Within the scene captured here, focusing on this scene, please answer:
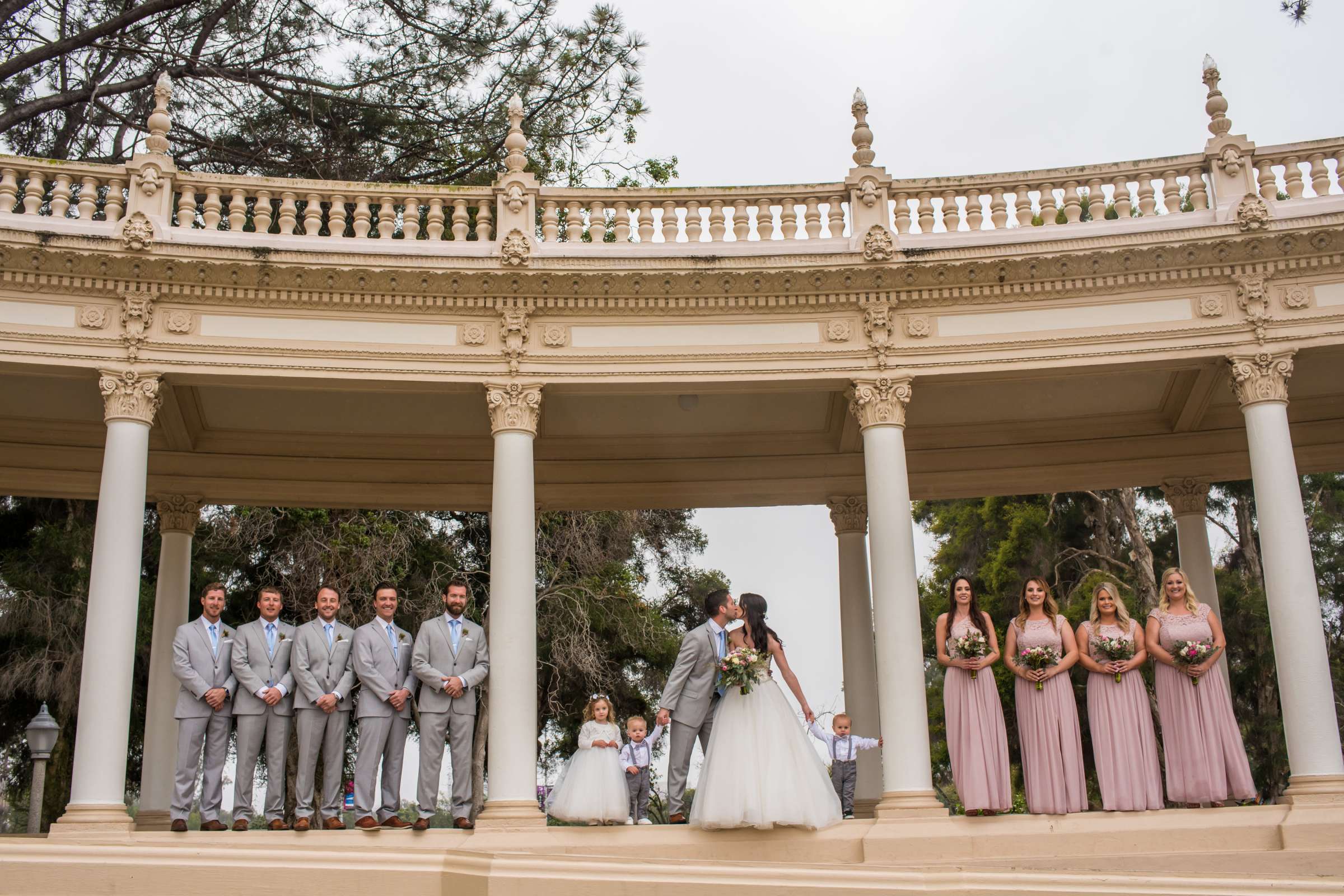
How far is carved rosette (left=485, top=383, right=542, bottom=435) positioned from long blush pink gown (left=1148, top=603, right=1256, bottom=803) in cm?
697

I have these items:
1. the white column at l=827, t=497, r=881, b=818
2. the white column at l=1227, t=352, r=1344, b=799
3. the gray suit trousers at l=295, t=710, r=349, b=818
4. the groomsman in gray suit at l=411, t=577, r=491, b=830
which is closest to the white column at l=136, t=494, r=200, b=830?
the gray suit trousers at l=295, t=710, r=349, b=818

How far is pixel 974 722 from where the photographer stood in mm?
13125

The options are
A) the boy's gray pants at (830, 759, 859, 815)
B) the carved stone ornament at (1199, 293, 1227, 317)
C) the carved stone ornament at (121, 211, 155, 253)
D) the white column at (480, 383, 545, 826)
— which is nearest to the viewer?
the white column at (480, 383, 545, 826)

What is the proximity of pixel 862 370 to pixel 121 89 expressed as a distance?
16497 mm

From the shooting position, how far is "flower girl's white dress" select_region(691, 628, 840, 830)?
12312 millimetres

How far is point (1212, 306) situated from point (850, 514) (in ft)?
19.4

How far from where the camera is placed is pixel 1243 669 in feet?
104

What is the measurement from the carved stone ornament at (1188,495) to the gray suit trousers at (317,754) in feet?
37.9

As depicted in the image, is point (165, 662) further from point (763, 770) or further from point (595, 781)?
point (763, 770)

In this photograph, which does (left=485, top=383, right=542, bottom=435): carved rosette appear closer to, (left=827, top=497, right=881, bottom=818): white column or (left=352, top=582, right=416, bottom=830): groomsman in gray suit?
(left=352, top=582, right=416, bottom=830): groomsman in gray suit

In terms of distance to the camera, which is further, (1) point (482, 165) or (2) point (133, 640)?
(1) point (482, 165)

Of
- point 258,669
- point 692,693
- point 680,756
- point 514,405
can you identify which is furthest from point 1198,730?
point 258,669

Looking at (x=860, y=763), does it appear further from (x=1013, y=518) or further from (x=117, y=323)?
(x=1013, y=518)

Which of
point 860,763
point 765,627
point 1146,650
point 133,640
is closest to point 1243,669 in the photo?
point 860,763
